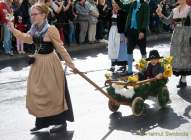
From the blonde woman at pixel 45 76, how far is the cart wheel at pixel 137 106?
3.71 feet

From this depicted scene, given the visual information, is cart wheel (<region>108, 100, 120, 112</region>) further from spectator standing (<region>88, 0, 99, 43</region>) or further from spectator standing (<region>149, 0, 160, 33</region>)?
Result: spectator standing (<region>149, 0, 160, 33</region>)

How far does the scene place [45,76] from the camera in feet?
26.8

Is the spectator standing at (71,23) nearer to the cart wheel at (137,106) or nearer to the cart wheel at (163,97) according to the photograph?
the cart wheel at (163,97)

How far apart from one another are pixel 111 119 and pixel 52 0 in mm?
9182

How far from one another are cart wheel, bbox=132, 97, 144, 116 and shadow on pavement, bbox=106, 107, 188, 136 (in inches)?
4.7

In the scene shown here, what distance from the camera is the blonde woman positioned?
8.16 m

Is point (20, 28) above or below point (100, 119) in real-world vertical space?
above

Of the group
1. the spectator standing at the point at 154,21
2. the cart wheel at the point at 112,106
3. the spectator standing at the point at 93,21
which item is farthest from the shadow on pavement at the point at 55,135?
the spectator standing at the point at 154,21

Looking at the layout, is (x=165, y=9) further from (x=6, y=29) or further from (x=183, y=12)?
(x=183, y=12)

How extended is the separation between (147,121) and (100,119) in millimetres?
750

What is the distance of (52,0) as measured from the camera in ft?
57.4

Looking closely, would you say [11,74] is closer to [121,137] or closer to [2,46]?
[2,46]

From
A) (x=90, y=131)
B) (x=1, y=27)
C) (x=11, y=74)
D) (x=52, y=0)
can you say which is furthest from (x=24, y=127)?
(x=52, y=0)

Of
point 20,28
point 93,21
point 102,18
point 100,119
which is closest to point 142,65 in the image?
point 100,119
